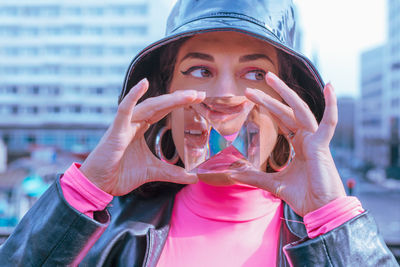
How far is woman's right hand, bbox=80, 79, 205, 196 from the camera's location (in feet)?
4.27

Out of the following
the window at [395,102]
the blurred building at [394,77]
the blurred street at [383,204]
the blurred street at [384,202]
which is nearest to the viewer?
the blurred street at [383,204]

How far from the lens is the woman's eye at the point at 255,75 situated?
1.49 meters

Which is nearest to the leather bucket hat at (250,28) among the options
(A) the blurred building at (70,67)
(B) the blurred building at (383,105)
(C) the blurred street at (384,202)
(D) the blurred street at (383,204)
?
(C) the blurred street at (384,202)

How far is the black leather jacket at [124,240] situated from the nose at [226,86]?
1.75 feet

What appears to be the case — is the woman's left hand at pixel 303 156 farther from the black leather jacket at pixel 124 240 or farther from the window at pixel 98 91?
the window at pixel 98 91

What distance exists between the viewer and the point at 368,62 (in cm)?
5288

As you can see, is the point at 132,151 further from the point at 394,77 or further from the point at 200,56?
the point at 394,77

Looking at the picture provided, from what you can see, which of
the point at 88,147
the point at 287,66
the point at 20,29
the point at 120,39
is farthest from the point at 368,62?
the point at 287,66

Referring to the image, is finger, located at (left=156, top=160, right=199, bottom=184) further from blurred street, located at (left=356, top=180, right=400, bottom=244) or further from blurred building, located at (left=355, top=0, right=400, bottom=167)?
blurred building, located at (left=355, top=0, right=400, bottom=167)

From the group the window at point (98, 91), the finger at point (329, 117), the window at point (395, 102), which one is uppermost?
the window at point (395, 102)

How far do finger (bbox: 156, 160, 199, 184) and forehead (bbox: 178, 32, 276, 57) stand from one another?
18.9 inches

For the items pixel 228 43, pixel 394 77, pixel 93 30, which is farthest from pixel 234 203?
pixel 394 77

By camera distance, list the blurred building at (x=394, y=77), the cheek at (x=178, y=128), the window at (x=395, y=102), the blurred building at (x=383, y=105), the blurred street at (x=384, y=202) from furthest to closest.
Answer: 1. the window at (x=395, y=102)
2. the blurred building at (x=383, y=105)
3. the blurred building at (x=394, y=77)
4. the blurred street at (x=384, y=202)
5. the cheek at (x=178, y=128)

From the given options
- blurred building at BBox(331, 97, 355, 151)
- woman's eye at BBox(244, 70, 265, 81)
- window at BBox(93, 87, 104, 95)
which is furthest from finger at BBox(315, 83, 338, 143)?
blurred building at BBox(331, 97, 355, 151)
